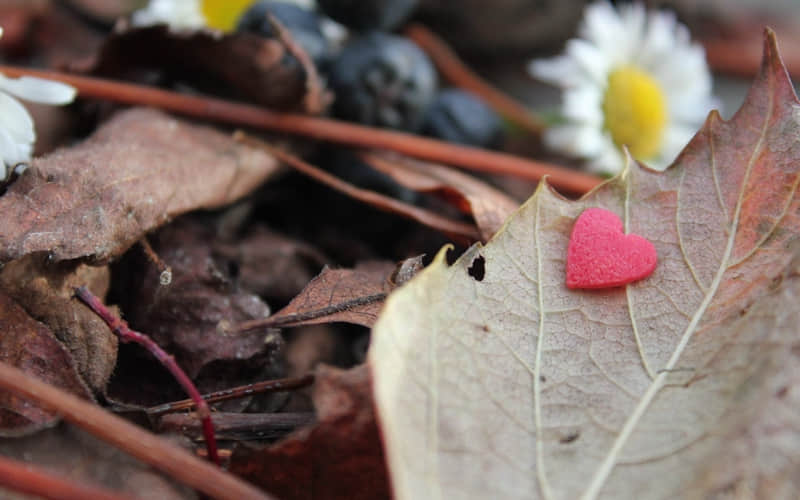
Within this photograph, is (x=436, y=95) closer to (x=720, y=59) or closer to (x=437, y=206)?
(x=437, y=206)

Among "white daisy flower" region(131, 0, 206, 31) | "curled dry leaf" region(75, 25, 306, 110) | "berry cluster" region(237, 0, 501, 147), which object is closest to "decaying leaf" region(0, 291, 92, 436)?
"curled dry leaf" region(75, 25, 306, 110)

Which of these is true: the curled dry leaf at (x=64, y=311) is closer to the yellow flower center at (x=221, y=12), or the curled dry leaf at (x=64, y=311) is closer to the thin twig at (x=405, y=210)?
the thin twig at (x=405, y=210)

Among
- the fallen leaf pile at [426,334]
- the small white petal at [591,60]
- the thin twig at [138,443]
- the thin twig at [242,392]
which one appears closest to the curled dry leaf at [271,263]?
the fallen leaf pile at [426,334]

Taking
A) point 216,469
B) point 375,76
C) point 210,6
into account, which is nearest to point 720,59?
point 375,76

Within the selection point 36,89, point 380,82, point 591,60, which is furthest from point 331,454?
point 591,60

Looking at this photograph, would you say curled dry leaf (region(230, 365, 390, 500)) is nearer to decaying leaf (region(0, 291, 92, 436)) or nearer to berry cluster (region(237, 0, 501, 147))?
decaying leaf (region(0, 291, 92, 436))
